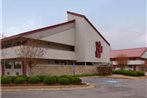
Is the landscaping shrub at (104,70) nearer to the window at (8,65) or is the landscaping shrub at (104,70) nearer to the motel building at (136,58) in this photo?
the window at (8,65)

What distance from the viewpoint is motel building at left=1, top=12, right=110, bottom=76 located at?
37000mm

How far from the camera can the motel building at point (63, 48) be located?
37.0m

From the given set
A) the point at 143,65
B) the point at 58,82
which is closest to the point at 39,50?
the point at 58,82

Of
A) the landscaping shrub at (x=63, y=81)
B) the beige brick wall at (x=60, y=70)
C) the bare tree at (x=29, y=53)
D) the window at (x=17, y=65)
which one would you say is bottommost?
the landscaping shrub at (x=63, y=81)

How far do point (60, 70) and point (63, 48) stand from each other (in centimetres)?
640

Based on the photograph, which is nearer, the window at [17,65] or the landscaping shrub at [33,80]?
the landscaping shrub at [33,80]

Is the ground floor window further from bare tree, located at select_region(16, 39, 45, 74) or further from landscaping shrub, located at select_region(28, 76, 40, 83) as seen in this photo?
landscaping shrub, located at select_region(28, 76, 40, 83)

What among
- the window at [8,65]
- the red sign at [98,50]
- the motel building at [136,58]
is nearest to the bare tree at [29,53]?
the window at [8,65]

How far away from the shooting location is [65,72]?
A: 3969 centimetres

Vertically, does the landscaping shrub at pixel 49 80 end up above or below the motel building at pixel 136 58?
below

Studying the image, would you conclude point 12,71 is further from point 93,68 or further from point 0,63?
point 93,68

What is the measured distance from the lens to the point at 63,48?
44.4 m

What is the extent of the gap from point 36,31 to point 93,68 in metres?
13.7

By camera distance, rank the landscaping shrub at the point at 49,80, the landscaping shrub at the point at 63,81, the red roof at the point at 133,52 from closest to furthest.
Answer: the landscaping shrub at the point at 49,80 → the landscaping shrub at the point at 63,81 → the red roof at the point at 133,52
